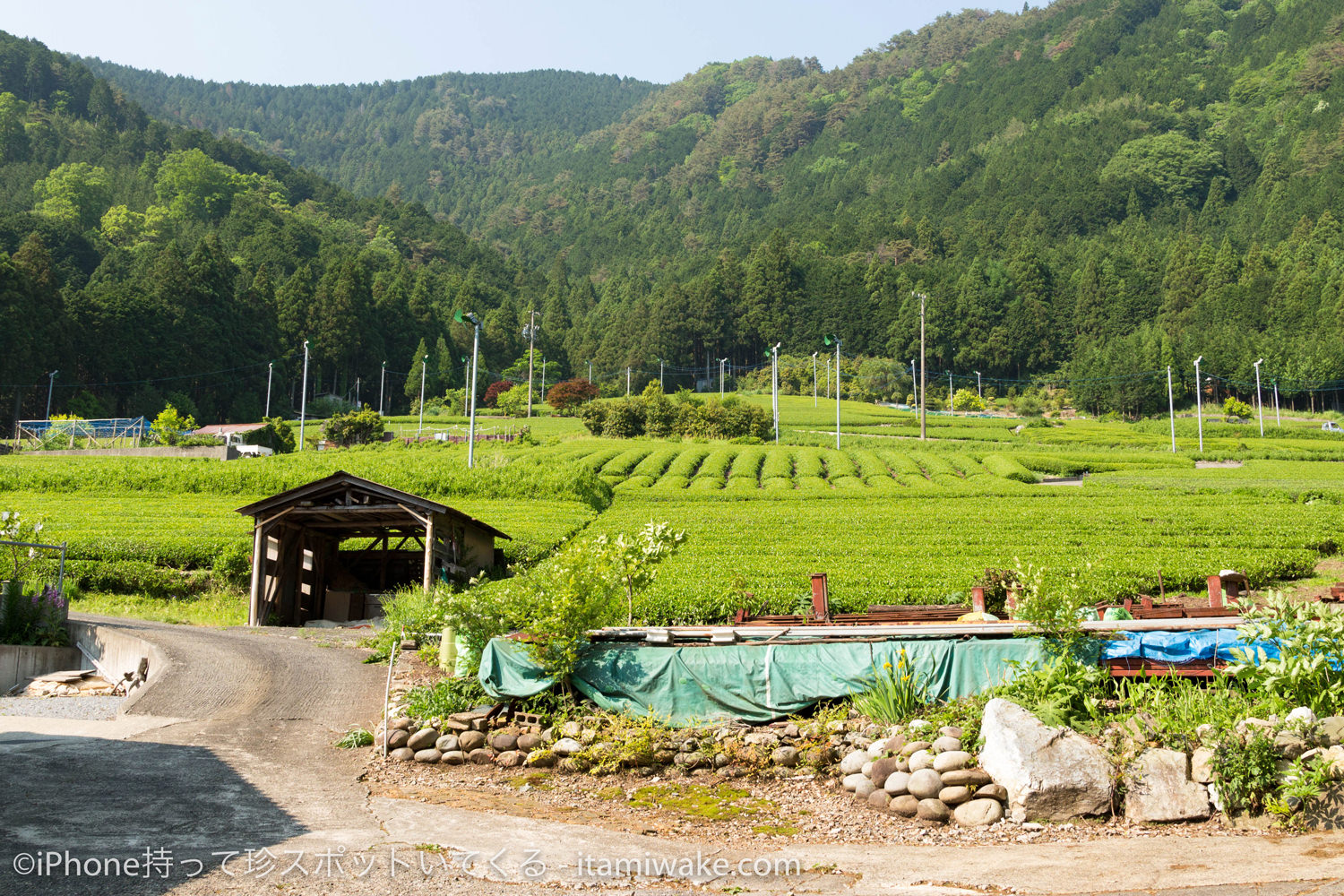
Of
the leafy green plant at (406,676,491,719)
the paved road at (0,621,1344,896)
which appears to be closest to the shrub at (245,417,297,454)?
the leafy green plant at (406,676,491,719)

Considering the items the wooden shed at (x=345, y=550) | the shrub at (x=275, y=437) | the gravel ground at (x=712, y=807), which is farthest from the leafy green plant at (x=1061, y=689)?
the shrub at (x=275, y=437)

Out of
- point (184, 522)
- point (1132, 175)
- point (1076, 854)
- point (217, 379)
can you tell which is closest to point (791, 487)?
point (184, 522)

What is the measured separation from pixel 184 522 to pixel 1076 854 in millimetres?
31517

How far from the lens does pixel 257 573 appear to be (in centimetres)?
2328

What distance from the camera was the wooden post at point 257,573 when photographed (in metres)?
23.3

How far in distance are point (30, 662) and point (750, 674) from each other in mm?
15032

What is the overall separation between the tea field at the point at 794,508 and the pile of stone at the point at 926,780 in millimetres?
5119

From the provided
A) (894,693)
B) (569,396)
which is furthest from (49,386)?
(894,693)

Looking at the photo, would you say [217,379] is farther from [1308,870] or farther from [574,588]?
[1308,870]

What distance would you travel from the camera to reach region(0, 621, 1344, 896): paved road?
816 cm

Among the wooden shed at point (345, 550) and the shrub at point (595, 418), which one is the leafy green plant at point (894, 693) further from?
the shrub at point (595, 418)

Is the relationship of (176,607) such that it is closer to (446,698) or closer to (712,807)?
(446,698)

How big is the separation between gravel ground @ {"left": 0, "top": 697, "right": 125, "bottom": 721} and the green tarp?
6904mm

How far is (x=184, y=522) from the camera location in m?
32.9
